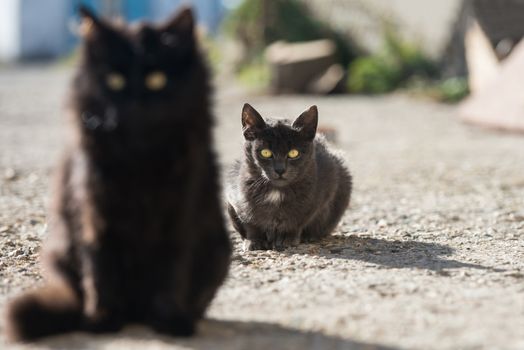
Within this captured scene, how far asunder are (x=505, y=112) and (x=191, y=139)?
28.7 feet

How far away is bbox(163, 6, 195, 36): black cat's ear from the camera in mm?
3166

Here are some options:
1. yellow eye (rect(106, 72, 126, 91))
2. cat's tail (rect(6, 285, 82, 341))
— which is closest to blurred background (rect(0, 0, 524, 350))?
cat's tail (rect(6, 285, 82, 341))

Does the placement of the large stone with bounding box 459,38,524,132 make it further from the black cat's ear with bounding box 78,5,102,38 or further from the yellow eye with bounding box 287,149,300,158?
the black cat's ear with bounding box 78,5,102,38

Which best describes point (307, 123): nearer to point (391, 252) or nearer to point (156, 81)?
point (391, 252)

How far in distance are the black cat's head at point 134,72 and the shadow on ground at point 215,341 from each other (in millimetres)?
853

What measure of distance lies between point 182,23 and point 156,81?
30cm

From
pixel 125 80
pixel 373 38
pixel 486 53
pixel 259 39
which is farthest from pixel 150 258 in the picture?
pixel 259 39

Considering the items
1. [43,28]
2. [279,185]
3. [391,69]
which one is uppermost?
[43,28]

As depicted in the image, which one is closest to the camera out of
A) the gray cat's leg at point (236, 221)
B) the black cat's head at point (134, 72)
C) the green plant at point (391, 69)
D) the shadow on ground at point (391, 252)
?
the black cat's head at point (134, 72)

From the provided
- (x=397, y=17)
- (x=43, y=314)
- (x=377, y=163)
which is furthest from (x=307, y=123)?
(x=397, y=17)

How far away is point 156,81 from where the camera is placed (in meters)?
3.04

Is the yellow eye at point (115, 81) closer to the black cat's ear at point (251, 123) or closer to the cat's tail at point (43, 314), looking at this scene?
the cat's tail at point (43, 314)

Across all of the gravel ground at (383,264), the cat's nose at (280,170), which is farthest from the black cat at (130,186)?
the cat's nose at (280,170)

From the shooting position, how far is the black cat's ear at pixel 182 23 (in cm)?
317
